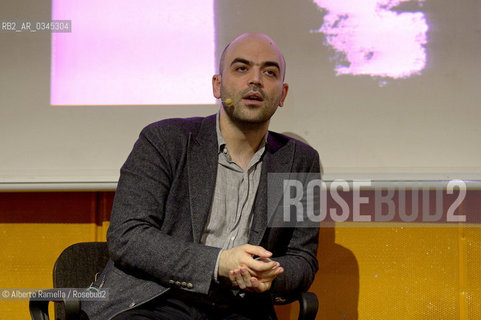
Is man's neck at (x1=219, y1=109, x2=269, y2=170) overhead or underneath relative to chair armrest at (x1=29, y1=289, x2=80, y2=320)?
overhead

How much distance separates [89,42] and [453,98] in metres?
1.67

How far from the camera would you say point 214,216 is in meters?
1.83

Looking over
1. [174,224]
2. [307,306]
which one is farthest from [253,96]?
[307,306]

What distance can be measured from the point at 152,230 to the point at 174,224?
0.14 metres

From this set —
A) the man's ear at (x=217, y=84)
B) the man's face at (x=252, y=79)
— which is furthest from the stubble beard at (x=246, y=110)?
the man's ear at (x=217, y=84)

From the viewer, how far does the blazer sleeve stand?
162 centimetres

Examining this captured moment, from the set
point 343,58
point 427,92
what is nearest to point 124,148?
point 343,58

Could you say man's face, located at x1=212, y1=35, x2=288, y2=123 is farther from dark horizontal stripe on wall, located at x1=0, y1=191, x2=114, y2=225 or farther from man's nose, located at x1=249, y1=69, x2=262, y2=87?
dark horizontal stripe on wall, located at x1=0, y1=191, x2=114, y2=225

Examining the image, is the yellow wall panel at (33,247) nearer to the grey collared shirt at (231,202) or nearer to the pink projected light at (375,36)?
the grey collared shirt at (231,202)

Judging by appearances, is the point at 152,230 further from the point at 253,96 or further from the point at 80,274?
the point at 253,96

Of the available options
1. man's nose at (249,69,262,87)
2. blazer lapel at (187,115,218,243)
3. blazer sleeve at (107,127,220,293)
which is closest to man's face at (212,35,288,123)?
man's nose at (249,69,262,87)

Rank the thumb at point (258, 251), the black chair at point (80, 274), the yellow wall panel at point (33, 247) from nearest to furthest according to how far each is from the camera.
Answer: the thumb at point (258, 251) → the black chair at point (80, 274) → the yellow wall panel at point (33, 247)

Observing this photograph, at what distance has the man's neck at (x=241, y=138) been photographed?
6.39 feet

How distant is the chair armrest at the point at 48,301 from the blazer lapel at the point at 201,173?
1.40ft
